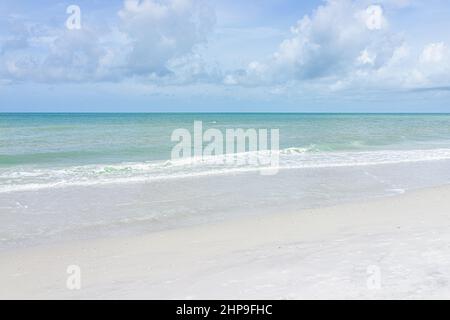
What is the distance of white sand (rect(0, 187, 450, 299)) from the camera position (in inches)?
187

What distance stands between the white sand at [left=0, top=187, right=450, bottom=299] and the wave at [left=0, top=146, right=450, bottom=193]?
7099 mm

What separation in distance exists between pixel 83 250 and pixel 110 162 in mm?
13383

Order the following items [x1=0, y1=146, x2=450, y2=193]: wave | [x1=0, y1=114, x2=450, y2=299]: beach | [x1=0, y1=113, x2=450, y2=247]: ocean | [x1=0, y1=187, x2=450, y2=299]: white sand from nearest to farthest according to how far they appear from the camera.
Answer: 1. [x1=0, y1=187, x2=450, y2=299]: white sand
2. [x1=0, y1=114, x2=450, y2=299]: beach
3. [x1=0, y1=113, x2=450, y2=247]: ocean
4. [x1=0, y1=146, x2=450, y2=193]: wave

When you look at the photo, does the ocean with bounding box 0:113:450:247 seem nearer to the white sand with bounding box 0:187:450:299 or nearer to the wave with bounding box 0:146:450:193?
the wave with bounding box 0:146:450:193

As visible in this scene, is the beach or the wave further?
the wave

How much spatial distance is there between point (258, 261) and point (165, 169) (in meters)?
11.8

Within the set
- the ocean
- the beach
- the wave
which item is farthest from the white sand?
the wave

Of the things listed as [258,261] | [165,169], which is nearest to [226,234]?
[258,261]

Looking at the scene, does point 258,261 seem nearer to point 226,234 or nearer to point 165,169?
point 226,234

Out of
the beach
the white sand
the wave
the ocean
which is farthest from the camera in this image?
the wave

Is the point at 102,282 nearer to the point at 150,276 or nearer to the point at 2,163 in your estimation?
the point at 150,276

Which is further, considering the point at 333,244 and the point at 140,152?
the point at 140,152

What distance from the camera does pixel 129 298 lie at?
15.5 ft
